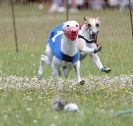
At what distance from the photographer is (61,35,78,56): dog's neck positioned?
13.0 metres

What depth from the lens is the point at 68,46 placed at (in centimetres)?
1305

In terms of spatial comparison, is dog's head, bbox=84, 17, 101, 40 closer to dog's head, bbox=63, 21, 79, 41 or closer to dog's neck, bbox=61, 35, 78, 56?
dog's neck, bbox=61, 35, 78, 56

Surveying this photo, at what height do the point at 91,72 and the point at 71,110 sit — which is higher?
the point at 71,110

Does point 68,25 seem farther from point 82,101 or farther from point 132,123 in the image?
point 132,123

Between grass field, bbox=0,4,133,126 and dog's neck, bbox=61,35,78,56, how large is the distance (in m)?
0.78

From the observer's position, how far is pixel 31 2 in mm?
33469

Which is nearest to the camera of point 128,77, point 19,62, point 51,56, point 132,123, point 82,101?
point 132,123

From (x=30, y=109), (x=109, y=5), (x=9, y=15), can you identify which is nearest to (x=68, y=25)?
(x=30, y=109)

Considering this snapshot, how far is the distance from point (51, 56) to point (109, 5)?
35.1 ft

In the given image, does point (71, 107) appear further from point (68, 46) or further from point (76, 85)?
point (76, 85)

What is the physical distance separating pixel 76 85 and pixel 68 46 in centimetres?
123

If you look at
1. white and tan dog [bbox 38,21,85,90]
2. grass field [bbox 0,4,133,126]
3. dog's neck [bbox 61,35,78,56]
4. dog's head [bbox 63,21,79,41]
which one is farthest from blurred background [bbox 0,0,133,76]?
dog's head [bbox 63,21,79,41]

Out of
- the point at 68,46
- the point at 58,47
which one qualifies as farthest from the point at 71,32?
the point at 58,47

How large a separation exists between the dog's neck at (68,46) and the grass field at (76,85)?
30.7 inches
